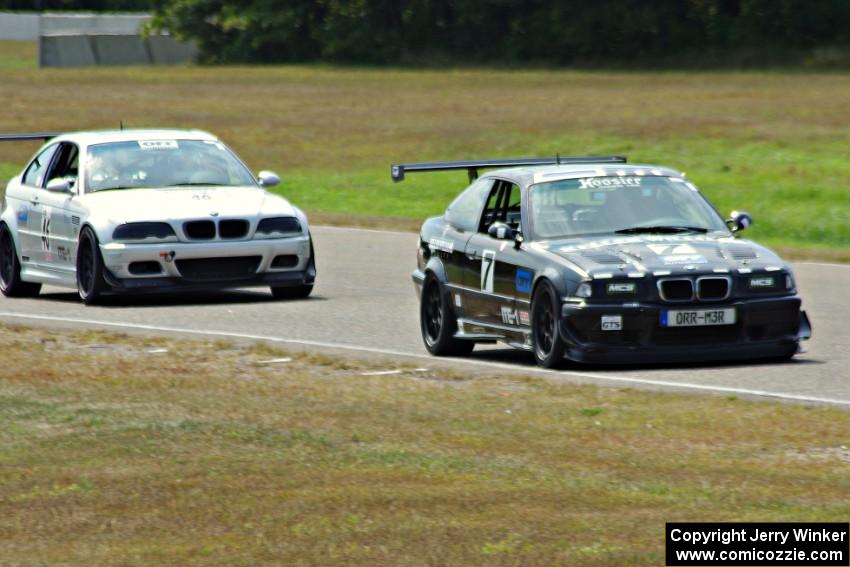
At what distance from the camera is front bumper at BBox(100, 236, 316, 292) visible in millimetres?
15852

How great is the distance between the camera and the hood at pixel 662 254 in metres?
11.4

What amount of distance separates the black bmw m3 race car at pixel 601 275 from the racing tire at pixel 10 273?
557 cm

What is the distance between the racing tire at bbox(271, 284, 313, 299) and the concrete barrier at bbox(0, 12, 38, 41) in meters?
95.5

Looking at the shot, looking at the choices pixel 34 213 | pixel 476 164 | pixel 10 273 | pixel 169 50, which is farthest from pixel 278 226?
pixel 169 50

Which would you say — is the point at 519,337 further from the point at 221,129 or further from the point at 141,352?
the point at 221,129

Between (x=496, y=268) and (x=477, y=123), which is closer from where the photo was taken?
(x=496, y=268)

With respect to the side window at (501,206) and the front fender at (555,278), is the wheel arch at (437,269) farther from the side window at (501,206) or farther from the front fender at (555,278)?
the front fender at (555,278)

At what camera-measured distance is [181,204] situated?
16141mm

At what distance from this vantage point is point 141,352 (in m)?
12.7

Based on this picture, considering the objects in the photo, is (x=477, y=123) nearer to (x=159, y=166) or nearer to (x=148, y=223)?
(x=159, y=166)

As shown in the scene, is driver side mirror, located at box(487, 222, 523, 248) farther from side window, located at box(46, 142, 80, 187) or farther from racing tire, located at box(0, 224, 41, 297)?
racing tire, located at box(0, 224, 41, 297)

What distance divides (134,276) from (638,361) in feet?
19.6

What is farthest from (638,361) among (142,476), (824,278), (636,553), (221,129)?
(221,129)

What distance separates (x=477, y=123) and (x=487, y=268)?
30.8 m
